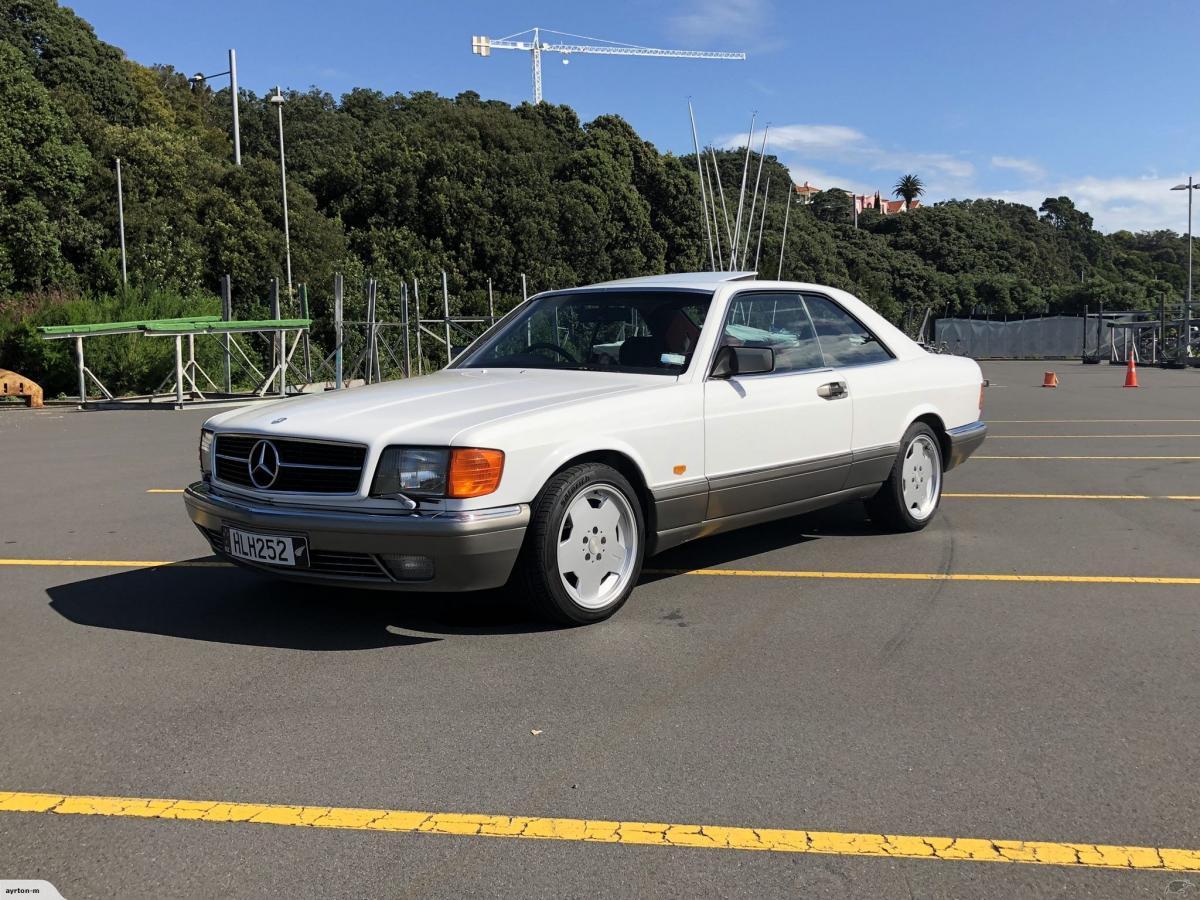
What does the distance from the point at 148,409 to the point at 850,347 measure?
57.5 ft

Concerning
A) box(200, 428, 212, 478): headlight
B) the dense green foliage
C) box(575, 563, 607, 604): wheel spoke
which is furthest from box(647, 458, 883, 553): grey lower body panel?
the dense green foliage

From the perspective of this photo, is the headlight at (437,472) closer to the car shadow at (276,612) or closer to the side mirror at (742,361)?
the car shadow at (276,612)

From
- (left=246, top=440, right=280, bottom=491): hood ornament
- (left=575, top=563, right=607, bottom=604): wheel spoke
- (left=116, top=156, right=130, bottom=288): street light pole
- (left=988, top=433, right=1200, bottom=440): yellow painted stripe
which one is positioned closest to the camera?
(left=246, top=440, right=280, bottom=491): hood ornament

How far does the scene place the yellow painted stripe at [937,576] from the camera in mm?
5805

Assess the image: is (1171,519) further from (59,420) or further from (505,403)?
(59,420)

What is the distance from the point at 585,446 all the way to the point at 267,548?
4.62 ft

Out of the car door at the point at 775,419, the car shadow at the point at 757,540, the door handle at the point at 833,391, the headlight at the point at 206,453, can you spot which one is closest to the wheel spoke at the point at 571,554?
the car door at the point at 775,419

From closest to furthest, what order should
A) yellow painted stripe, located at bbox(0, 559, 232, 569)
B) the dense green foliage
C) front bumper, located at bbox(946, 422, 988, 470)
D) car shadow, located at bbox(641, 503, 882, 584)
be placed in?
1. car shadow, located at bbox(641, 503, 882, 584)
2. yellow painted stripe, located at bbox(0, 559, 232, 569)
3. front bumper, located at bbox(946, 422, 988, 470)
4. the dense green foliage

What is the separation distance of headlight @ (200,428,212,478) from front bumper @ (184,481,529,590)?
2.05 feet

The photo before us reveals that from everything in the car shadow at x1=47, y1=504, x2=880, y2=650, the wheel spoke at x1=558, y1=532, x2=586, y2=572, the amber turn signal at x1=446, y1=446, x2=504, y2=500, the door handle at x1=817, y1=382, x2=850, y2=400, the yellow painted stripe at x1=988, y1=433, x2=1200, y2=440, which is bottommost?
the car shadow at x1=47, y1=504, x2=880, y2=650

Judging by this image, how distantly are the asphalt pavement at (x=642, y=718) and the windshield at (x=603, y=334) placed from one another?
3.85 feet

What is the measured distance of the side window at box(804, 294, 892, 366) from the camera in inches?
256

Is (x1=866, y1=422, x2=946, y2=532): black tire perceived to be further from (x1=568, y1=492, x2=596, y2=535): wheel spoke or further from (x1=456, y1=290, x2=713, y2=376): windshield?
(x1=568, y1=492, x2=596, y2=535): wheel spoke

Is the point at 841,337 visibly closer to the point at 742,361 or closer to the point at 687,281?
the point at 687,281
